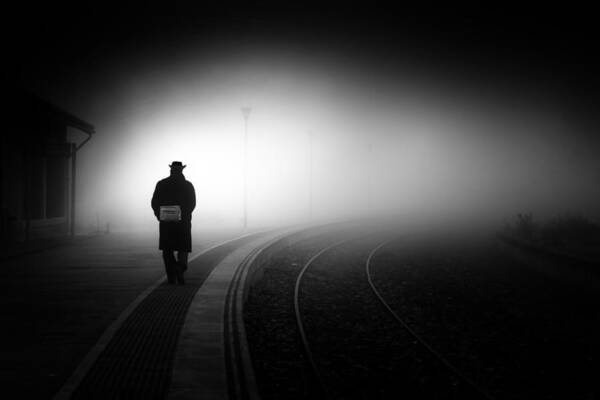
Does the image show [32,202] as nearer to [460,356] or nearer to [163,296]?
[163,296]

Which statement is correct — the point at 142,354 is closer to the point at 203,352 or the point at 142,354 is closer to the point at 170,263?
the point at 203,352

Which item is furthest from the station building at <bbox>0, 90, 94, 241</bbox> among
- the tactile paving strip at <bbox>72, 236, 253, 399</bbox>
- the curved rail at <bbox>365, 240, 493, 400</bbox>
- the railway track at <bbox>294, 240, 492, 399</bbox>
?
the curved rail at <bbox>365, 240, 493, 400</bbox>

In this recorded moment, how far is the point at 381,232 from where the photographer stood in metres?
32.2

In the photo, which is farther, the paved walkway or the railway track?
the railway track

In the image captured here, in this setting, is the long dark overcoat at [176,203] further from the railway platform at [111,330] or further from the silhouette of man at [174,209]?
the railway platform at [111,330]

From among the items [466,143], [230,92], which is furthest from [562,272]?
[466,143]

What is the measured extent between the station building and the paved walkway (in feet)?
11.4

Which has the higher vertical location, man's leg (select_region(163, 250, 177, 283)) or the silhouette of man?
the silhouette of man

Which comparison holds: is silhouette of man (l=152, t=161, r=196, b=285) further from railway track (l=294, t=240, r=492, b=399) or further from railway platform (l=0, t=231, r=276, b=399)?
railway track (l=294, t=240, r=492, b=399)

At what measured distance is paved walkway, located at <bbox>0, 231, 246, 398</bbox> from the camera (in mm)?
5711

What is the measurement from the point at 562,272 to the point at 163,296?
11.5 m

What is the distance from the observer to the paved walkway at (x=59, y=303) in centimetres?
571

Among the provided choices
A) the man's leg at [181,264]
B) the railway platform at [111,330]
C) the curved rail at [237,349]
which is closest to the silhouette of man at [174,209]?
the man's leg at [181,264]

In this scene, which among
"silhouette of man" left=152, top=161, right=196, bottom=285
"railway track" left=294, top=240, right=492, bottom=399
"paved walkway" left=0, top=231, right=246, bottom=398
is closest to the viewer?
"paved walkway" left=0, top=231, right=246, bottom=398
